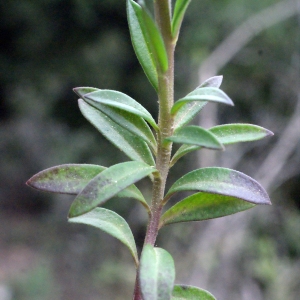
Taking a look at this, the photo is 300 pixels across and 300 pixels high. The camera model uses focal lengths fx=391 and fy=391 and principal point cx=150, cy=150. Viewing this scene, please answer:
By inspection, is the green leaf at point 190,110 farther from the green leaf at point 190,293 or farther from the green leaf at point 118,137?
the green leaf at point 190,293

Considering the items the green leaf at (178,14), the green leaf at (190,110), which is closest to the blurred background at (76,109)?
the green leaf at (190,110)

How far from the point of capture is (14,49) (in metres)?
6.01

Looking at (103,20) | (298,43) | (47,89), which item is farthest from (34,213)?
(298,43)

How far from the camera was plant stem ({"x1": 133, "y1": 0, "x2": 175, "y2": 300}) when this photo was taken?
0.44 meters

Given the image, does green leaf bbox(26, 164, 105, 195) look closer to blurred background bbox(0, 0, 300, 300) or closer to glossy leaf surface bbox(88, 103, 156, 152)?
glossy leaf surface bbox(88, 103, 156, 152)

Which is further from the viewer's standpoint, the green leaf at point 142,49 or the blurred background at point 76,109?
the blurred background at point 76,109

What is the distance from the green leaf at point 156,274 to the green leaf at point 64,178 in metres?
0.11

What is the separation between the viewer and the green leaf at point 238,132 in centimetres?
53

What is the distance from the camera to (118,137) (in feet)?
1.86

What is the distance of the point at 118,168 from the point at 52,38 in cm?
587

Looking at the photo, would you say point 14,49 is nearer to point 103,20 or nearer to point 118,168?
point 103,20

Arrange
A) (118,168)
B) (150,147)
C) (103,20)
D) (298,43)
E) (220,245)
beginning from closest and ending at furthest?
(118,168), (150,147), (220,245), (103,20), (298,43)

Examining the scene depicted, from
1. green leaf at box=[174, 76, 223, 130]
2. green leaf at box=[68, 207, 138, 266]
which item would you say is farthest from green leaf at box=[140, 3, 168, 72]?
green leaf at box=[68, 207, 138, 266]

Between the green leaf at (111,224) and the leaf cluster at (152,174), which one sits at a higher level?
the leaf cluster at (152,174)
